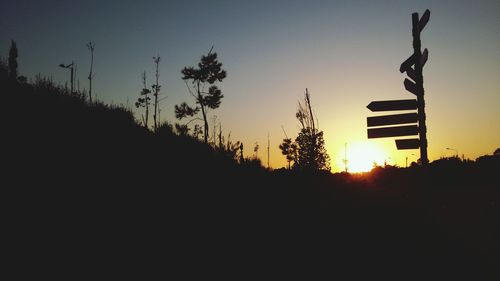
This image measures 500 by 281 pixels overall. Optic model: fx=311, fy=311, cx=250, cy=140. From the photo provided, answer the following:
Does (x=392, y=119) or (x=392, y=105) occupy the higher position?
(x=392, y=105)

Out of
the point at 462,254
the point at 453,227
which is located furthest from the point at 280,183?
the point at 462,254

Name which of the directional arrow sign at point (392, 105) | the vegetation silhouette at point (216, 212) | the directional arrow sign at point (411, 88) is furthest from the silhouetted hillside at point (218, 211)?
the directional arrow sign at point (411, 88)

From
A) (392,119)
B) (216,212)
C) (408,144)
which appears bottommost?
(216,212)

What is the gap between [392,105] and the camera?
6.66m

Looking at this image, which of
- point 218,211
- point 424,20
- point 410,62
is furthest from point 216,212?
point 424,20

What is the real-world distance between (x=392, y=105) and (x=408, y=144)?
90cm

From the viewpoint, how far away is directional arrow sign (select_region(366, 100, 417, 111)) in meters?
6.63

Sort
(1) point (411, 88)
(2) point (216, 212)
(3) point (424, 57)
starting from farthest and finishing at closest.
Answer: (1) point (411, 88) < (3) point (424, 57) < (2) point (216, 212)

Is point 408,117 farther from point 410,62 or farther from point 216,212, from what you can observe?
point 216,212

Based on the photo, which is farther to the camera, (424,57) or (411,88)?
(411,88)

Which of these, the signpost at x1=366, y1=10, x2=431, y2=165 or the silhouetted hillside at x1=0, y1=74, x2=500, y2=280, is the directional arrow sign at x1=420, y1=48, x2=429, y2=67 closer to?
the signpost at x1=366, y1=10, x2=431, y2=165

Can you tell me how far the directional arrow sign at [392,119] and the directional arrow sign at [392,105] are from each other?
6.2 inches

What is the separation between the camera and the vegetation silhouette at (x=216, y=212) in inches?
121

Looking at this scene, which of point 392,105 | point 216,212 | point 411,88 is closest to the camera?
point 216,212
